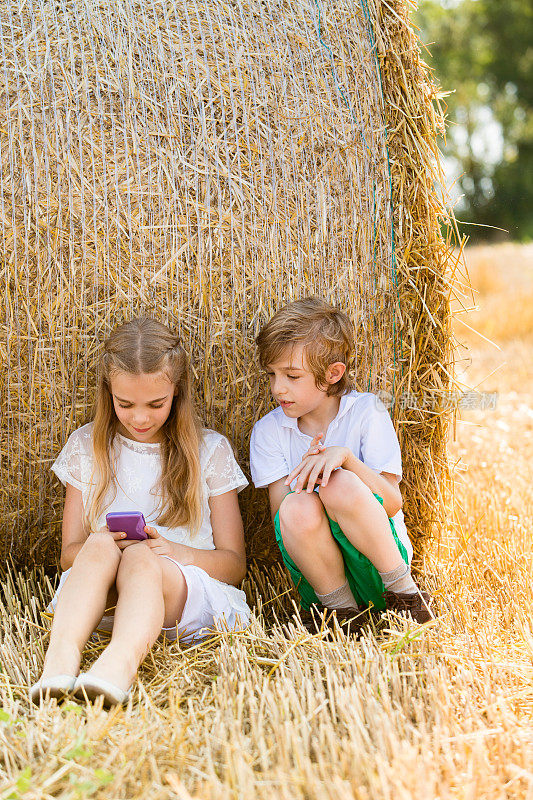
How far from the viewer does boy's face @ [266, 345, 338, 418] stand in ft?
8.60

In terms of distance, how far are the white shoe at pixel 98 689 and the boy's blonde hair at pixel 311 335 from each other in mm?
1046

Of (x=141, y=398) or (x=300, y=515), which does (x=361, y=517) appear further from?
(x=141, y=398)

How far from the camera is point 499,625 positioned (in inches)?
99.8

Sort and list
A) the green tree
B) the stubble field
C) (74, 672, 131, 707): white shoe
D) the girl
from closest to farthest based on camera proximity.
A: the stubble field
(74, 672, 131, 707): white shoe
the girl
the green tree

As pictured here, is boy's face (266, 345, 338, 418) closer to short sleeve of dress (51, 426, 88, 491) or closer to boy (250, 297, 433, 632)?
boy (250, 297, 433, 632)

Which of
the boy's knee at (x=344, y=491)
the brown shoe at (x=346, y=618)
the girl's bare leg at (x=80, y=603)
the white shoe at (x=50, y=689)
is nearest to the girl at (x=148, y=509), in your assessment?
the girl's bare leg at (x=80, y=603)

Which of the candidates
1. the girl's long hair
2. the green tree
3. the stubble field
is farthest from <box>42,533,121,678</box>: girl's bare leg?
the green tree

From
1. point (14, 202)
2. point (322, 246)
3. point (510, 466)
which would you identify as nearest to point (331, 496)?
point (322, 246)

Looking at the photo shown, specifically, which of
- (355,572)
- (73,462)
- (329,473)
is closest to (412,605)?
(355,572)

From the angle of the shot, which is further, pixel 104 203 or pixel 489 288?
pixel 489 288

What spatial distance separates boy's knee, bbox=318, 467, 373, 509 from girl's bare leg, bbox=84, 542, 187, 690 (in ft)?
1.47

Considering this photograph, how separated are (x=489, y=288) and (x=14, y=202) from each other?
22.6 ft

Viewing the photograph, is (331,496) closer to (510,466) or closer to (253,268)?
(253,268)

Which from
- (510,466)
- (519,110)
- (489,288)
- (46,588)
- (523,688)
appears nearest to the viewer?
(523,688)
